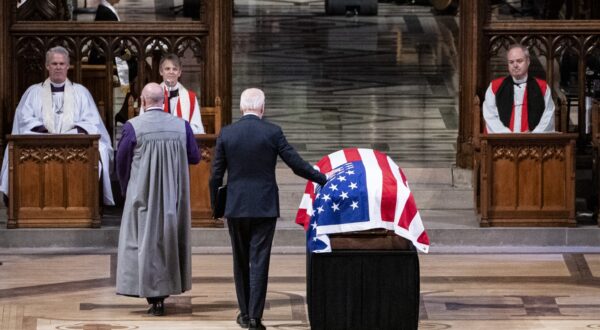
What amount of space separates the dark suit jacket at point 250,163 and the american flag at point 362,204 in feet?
0.91

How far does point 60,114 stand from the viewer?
13.5 metres

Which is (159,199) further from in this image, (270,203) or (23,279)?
(23,279)

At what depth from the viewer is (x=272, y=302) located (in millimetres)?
11312

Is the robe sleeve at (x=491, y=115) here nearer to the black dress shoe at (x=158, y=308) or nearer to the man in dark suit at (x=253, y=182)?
the man in dark suit at (x=253, y=182)

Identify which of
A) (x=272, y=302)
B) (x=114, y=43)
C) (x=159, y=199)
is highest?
(x=114, y=43)

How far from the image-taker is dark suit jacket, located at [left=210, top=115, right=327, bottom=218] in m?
10.3

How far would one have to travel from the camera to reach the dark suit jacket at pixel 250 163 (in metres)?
10.3

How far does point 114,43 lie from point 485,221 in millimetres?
3428

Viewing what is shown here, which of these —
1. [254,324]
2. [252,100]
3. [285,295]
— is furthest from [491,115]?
[254,324]

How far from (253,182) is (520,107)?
3.89 m

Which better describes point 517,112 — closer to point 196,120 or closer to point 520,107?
point 520,107

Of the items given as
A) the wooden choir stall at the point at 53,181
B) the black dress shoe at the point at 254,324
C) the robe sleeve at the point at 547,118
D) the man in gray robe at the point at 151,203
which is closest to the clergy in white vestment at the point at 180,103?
the wooden choir stall at the point at 53,181

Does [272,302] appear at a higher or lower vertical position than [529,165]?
lower

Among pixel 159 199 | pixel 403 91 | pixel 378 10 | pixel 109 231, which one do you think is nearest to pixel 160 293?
pixel 159 199
